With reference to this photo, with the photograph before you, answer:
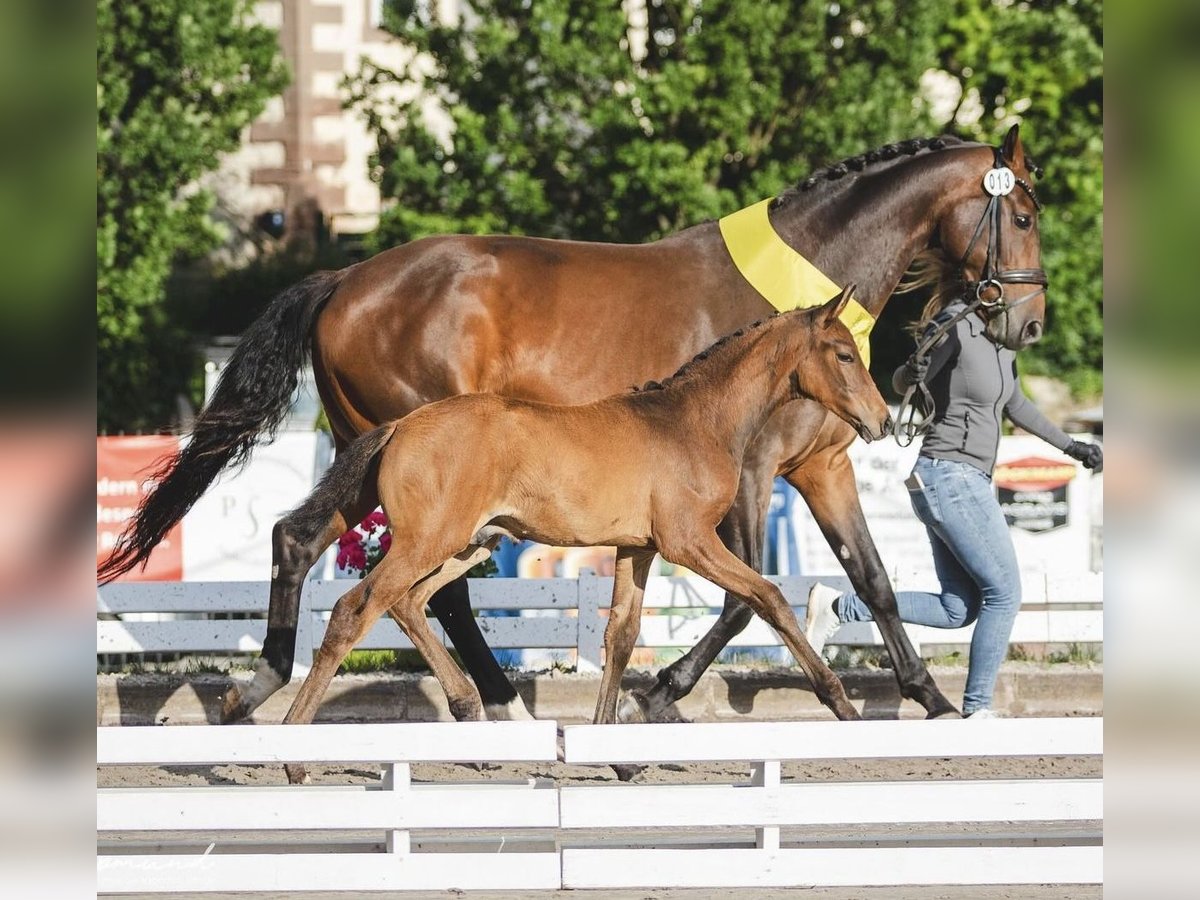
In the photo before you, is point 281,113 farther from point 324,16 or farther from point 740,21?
point 740,21

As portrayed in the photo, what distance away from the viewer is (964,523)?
247 inches

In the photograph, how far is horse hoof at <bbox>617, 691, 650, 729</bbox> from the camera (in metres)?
6.40

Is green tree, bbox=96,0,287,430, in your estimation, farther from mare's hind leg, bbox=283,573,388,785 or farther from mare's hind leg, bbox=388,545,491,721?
mare's hind leg, bbox=283,573,388,785

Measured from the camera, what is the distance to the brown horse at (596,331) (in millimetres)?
6359

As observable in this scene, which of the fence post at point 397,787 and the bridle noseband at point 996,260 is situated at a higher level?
the bridle noseband at point 996,260

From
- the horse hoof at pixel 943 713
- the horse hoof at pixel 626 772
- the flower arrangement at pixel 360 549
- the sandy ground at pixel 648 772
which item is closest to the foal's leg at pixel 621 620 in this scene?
the horse hoof at pixel 626 772

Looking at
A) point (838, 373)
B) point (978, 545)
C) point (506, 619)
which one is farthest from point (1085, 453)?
point (506, 619)

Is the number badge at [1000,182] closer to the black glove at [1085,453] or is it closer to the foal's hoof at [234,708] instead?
the black glove at [1085,453]

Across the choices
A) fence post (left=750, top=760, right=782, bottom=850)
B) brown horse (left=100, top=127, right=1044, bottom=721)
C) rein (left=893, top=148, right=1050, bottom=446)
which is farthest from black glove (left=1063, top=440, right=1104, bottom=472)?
fence post (left=750, top=760, right=782, bottom=850)

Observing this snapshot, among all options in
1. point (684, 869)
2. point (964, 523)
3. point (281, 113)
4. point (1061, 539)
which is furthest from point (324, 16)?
point (684, 869)

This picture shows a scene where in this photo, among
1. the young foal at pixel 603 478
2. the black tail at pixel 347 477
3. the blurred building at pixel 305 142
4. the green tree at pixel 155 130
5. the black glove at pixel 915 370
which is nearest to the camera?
the young foal at pixel 603 478

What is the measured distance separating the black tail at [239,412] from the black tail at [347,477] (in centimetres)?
110

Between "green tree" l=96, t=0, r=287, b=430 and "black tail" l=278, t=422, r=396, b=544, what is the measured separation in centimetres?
965

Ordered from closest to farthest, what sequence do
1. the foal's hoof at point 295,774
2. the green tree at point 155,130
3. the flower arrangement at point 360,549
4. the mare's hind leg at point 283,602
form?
the foal's hoof at point 295,774
the mare's hind leg at point 283,602
the flower arrangement at point 360,549
the green tree at point 155,130
